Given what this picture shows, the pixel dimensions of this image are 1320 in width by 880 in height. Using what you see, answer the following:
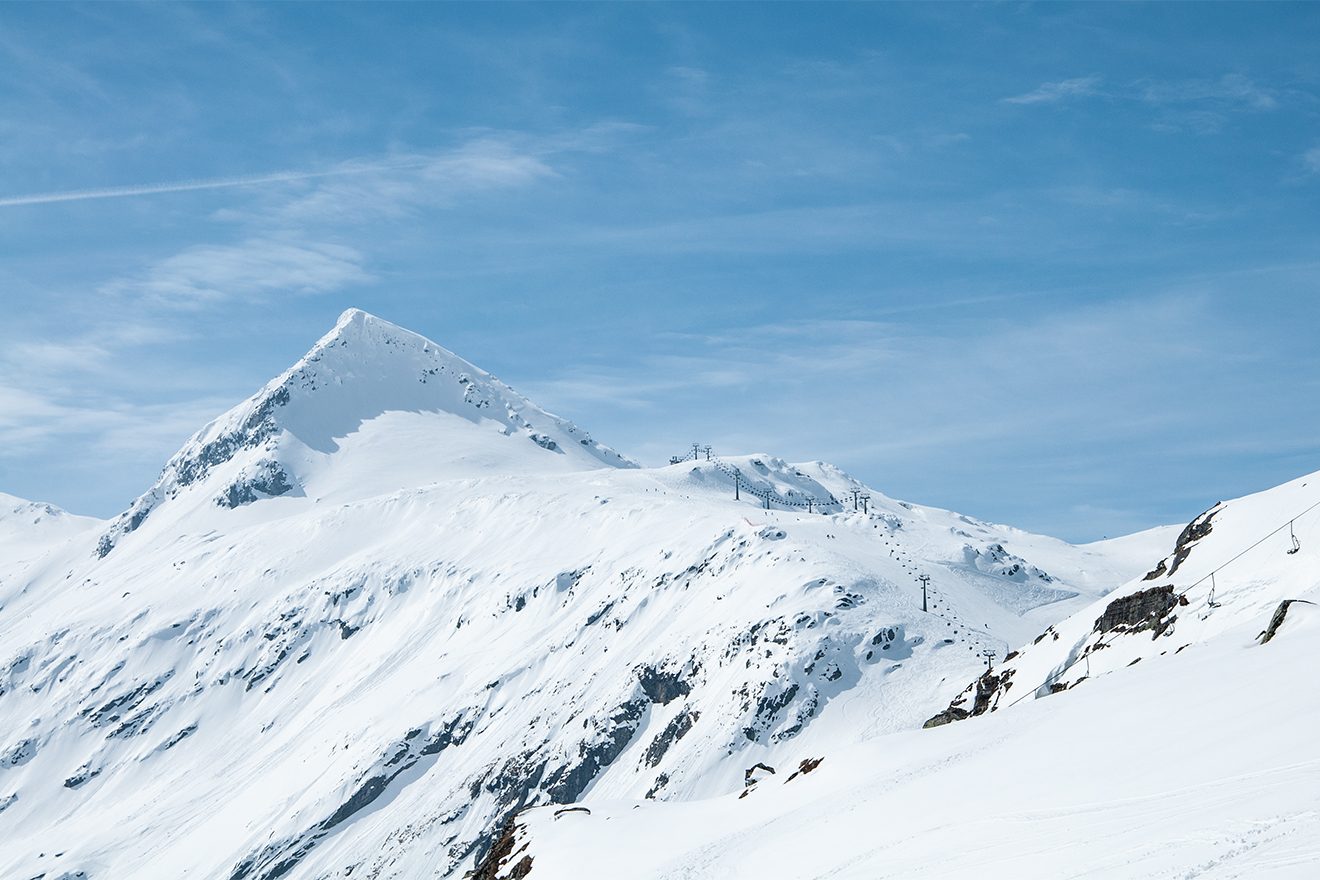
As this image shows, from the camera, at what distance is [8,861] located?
493 ft

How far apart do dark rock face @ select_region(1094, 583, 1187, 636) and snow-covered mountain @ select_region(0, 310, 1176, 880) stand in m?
42.9

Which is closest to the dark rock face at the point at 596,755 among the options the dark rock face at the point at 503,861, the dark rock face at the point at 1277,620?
the dark rock face at the point at 503,861

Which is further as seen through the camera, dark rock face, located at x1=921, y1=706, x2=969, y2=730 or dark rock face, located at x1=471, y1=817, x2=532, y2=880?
dark rock face, located at x1=921, y1=706, x2=969, y2=730

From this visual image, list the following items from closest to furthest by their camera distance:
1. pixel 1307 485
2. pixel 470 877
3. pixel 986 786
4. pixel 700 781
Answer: pixel 986 786 < pixel 470 877 < pixel 1307 485 < pixel 700 781

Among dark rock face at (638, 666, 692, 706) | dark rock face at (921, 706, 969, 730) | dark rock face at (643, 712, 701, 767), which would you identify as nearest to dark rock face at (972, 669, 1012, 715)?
dark rock face at (921, 706, 969, 730)

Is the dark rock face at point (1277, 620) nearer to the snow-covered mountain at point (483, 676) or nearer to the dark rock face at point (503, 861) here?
the dark rock face at point (503, 861)

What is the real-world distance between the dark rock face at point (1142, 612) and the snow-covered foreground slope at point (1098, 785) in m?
0.12

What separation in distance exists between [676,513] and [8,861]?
9085cm

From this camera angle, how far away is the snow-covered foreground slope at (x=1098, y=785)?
19094mm

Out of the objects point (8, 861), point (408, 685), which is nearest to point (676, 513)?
point (408, 685)

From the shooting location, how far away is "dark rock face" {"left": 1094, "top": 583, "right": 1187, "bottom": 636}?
4166 centimetres

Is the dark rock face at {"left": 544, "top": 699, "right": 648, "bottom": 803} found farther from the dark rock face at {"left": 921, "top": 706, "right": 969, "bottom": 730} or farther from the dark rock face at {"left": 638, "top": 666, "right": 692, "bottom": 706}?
the dark rock face at {"left": 921, "top": 706, "right": 969, "bottom": 730}

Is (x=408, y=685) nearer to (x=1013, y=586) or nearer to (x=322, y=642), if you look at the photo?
(x=322, y=642)

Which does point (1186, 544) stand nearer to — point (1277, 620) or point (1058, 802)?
point (1277, 620)
